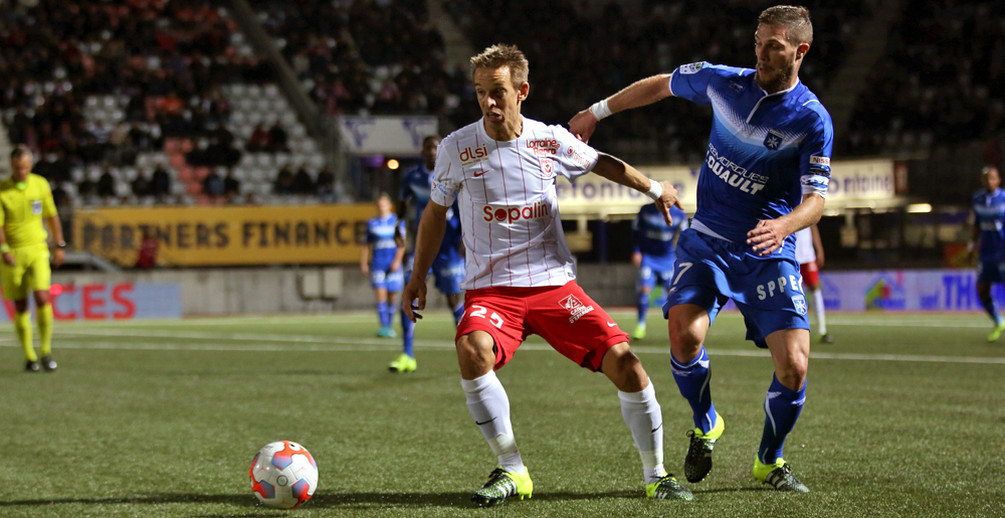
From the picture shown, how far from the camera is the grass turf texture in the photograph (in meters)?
4.73

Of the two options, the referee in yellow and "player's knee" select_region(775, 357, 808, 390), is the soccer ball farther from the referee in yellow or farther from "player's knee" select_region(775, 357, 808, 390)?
the referee in yellow

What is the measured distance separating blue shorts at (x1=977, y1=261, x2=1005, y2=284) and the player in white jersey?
38.1 ft

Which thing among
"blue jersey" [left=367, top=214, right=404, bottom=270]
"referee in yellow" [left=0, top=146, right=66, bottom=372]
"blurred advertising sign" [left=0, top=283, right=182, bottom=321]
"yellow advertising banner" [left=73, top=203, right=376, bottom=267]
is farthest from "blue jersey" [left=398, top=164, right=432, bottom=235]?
"blurred advertising sign" [left=0, top=283, right=182, bottom=321]

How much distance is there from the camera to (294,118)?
27.6 metres

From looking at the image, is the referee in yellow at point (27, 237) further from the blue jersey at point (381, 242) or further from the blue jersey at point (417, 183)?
the blue jersey at point (381, 242)

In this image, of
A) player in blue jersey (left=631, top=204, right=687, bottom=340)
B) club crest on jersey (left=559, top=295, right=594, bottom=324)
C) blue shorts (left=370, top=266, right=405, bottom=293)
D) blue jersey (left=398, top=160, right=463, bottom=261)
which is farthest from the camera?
blue shorts (left=370, top=266, right=405, bottom=293)

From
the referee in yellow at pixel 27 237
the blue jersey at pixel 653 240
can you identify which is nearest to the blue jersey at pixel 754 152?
the referee in yellow at pixel 27 237

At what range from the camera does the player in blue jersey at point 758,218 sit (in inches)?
185

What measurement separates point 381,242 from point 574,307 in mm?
12682

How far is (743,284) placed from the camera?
193 inches

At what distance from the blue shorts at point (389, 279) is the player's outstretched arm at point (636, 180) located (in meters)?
8.70

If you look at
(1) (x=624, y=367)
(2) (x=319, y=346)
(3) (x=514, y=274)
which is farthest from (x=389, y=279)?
(1) (x=624, y=367)

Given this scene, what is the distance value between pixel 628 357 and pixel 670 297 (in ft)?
1.69

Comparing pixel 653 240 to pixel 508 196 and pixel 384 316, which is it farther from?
pixel 508 196
